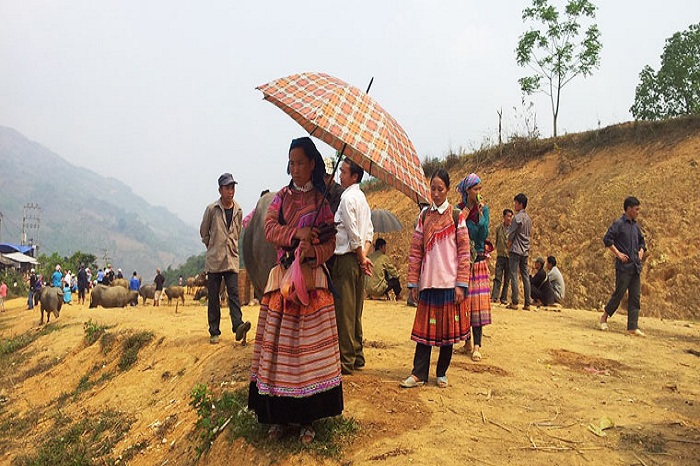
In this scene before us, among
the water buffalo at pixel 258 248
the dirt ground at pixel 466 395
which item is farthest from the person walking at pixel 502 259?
the water buffalo at pixel 258 248

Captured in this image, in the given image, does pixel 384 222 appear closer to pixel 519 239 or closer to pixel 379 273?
pixel 379 273

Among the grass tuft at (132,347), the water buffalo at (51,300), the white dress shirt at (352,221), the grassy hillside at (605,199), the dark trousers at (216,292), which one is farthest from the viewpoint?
the water buffalo at (51,300)

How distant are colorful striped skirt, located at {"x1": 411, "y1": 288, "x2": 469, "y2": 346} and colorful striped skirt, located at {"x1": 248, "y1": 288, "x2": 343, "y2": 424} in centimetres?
121

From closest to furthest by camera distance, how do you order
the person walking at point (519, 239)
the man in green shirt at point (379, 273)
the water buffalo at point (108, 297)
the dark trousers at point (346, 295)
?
the dark trousers at point (346, 295)
the person walking at point (519, 239)
the man in green shirt at point (379, 273)
the water buffalo at point (108, 297)

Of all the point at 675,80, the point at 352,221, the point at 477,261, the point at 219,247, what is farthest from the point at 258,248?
the point at 675,80

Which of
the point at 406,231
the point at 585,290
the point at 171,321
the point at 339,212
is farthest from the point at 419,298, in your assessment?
the point at 406,231

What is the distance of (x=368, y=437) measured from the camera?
3504mm

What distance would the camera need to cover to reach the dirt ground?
3391 millimetres

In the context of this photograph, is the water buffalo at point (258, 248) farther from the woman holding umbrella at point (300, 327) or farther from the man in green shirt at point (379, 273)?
the man in green shirt at point (379, 273)

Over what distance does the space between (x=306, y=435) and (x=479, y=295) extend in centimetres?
271

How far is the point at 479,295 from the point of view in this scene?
18.0 feet

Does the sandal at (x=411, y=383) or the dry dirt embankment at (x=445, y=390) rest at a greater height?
the sandal at (x=411, y=383)

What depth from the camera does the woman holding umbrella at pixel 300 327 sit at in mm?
3361

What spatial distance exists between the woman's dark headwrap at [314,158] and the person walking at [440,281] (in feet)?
3.97
